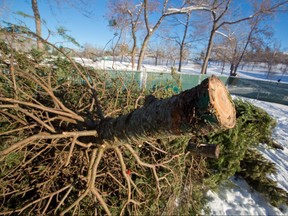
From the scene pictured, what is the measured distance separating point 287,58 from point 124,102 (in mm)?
52500

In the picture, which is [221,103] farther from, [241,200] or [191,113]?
[241,200]

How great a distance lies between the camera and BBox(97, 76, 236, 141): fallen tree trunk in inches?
30.9

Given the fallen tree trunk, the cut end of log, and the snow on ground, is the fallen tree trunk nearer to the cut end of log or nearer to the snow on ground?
the cut end of log

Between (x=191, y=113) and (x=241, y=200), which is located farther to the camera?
(x=241, y=200)

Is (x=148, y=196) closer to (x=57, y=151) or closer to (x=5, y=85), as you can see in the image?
(x=57, y=151)

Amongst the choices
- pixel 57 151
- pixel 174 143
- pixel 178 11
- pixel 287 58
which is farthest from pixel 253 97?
pixel 287 58

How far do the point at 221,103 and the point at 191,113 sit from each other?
0.15m

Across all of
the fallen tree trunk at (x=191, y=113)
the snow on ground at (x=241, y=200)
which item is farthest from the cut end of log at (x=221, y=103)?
the snow on ground at (x=241, y=200)

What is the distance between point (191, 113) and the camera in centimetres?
81

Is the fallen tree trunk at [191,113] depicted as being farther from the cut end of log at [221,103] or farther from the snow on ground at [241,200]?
the snow on ground at [241,200]

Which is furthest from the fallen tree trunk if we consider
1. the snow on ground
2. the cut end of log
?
the snow on ground

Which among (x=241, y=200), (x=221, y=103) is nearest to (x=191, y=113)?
(x=221, y=103)

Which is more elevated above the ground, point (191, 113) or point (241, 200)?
point (191, 113)

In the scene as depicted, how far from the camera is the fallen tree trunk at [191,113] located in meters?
0.78
